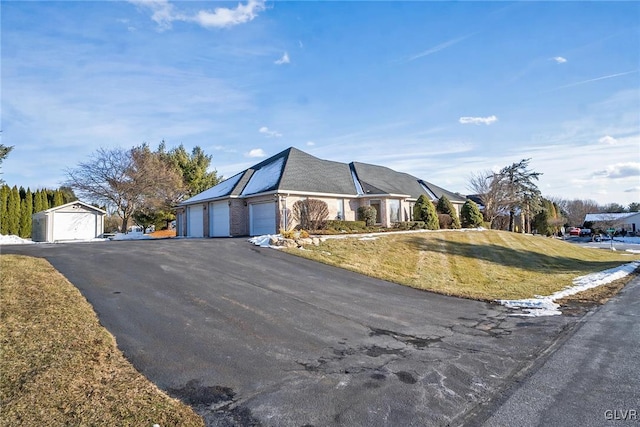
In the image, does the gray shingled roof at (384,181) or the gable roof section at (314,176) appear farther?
the gray shingled roof at (384,181)

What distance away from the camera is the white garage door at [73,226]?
2589 centimetres

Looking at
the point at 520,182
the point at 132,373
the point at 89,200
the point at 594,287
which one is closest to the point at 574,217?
the point at 520,182

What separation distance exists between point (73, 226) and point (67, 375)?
90.9 feet

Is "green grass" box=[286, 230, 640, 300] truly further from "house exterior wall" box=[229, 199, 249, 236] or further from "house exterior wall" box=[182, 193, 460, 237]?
"house exterior wall" box=[229, 199, 249, 236]

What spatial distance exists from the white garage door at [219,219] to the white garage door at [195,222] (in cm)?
131

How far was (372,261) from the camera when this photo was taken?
14.4m

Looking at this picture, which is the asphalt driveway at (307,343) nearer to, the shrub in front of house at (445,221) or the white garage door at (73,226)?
the shrub in front of house at (445,221)

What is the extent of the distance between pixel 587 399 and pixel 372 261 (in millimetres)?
10561

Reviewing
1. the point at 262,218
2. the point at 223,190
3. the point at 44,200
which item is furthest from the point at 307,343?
the point at 44,200

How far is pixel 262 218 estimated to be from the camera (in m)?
22.6

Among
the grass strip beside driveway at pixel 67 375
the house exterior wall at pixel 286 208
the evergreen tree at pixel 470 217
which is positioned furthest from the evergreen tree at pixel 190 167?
the grass strip beside driveway at pixel 67 375

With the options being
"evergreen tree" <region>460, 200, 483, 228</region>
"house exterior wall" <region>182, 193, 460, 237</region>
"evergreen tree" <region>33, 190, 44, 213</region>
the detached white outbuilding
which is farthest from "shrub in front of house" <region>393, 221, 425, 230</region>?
"evergreen tree" <region>33, 190, 44, 213</region>

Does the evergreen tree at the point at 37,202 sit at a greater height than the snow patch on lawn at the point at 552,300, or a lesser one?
greater

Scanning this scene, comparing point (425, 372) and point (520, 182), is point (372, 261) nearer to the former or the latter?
point (425, 372)
